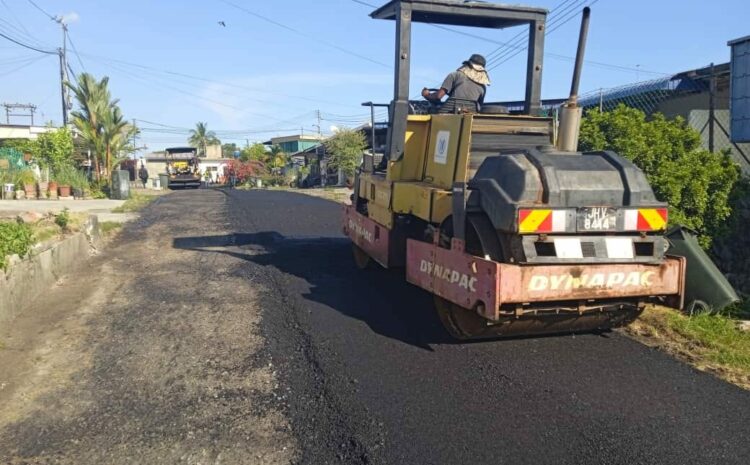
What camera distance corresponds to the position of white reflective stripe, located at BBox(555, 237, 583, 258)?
14.7ft

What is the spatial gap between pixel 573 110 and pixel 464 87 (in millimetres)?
1464

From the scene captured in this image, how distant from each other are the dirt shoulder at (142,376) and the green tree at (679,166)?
5.04 metres

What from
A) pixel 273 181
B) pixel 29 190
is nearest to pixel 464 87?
pixel 29 190

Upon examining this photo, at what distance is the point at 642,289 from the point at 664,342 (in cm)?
95

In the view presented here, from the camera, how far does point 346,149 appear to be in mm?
36750

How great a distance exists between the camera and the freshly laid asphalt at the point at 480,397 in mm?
3434

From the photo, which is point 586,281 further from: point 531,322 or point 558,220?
point 531,322

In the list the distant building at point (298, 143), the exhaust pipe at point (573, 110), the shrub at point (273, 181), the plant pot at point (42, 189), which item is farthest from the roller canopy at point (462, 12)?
the distant building at point (298, 143)

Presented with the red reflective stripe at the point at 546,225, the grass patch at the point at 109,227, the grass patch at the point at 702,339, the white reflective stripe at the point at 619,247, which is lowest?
the grass patch at the point at 702,339

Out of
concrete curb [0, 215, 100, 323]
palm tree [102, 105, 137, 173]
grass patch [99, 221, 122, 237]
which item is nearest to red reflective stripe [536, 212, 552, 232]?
concrete curb [0, 215, 100, 323]

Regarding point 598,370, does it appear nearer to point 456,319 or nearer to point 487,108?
point 456,319

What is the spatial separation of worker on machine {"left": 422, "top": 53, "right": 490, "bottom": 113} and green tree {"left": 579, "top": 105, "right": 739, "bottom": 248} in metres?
2.75

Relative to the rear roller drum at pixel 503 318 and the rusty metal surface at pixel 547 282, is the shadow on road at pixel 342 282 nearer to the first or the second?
the rear roller drum at pixel 503 318

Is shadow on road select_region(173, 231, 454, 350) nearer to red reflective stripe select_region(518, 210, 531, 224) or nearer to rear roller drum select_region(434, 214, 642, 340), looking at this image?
rear roller drum select_region(434, 214, 642, 340)
